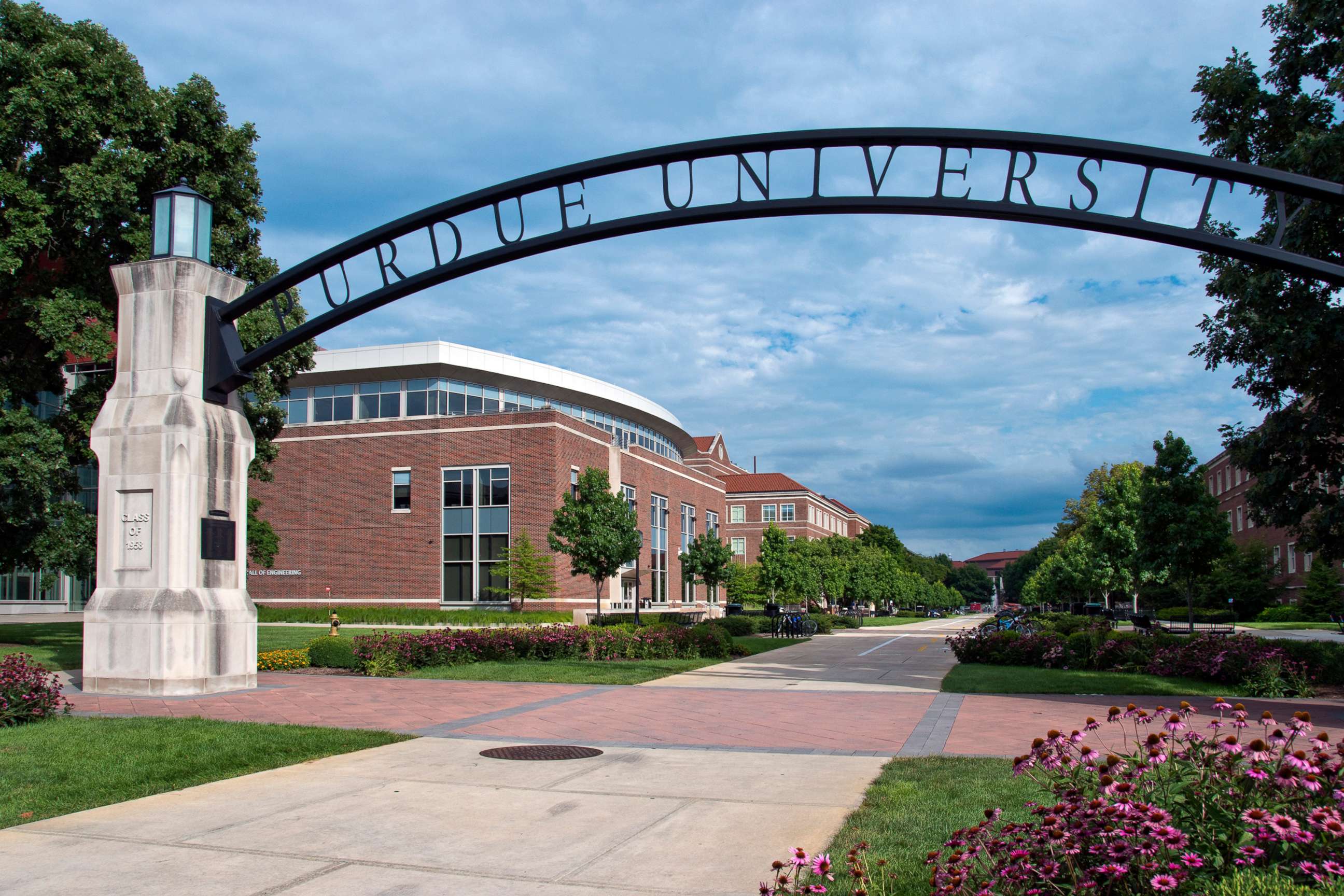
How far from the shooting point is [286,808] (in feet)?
21.9

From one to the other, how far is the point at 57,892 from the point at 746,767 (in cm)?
502

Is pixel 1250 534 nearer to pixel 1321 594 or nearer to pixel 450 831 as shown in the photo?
pixel 1321 594

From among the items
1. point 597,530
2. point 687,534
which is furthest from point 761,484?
point 597,530

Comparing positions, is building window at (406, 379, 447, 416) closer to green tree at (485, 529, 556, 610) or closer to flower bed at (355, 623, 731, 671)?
green tree at (485, 529, 556, 610)


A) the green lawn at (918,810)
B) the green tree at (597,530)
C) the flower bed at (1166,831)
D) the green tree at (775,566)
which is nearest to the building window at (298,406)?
the green tree at (597,530)

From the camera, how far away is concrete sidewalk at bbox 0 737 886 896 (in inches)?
198

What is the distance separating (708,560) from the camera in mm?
47844

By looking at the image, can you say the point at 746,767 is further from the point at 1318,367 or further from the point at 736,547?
the point at 736,547

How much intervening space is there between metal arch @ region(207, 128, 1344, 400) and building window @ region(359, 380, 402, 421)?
38.8 m

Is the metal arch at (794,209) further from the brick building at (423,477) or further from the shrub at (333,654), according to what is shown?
the brick building at (423,477)

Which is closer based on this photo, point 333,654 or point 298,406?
point 333,654

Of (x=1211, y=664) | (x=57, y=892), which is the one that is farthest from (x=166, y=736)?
(x=1211, y=664)

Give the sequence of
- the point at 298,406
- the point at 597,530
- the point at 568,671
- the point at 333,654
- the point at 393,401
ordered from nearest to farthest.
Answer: the point at 568,671
the point at 333,654
the point at 597,530
the point at 393,401
the point at 298,406

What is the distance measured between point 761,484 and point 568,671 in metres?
90.0
